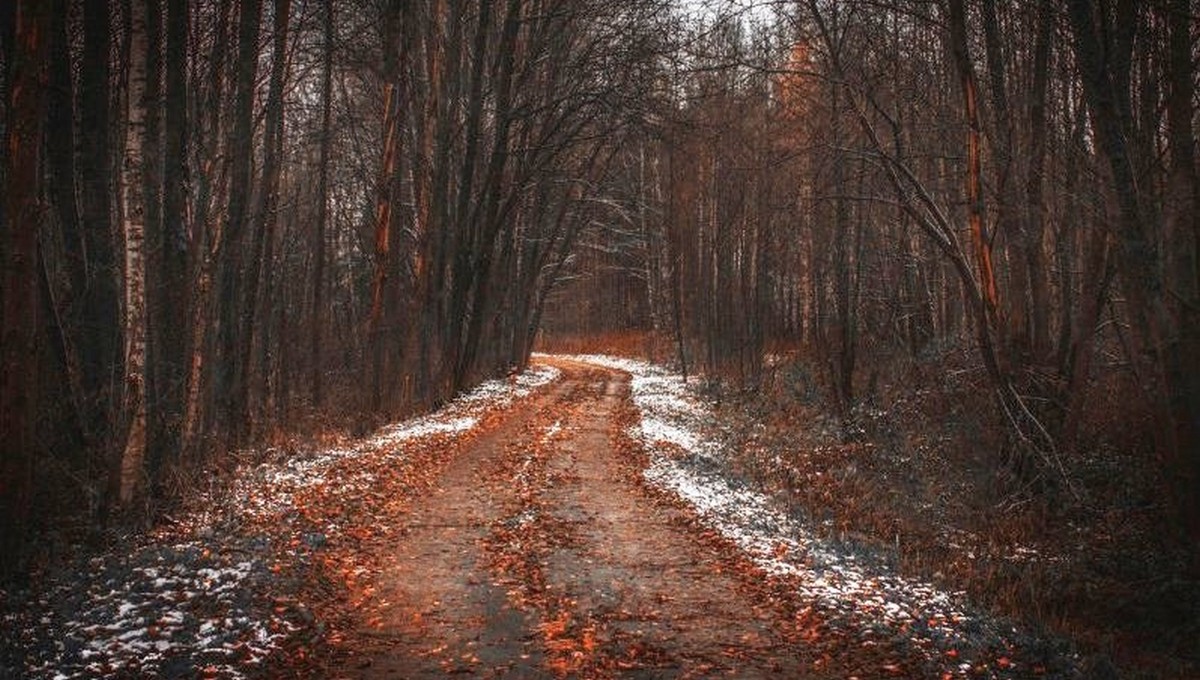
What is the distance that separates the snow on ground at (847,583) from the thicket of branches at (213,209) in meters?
6.43

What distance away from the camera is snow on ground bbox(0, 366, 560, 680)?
554 centimetres

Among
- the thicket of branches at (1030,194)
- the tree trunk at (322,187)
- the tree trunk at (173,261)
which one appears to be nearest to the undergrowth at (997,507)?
the thicket of branches at (1030,194)

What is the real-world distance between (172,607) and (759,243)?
70.2 feet

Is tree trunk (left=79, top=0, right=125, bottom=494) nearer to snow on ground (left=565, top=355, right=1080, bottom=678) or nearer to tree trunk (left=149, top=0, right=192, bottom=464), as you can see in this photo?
tree trunk (left=149, top=0, right=192, bottom=464)

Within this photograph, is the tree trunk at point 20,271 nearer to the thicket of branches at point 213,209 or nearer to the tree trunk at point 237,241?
the thicket of branches at point 213,209

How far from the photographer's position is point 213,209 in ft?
35.1

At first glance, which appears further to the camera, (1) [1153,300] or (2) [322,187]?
(2) [322,187]

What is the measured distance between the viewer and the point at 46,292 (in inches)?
384

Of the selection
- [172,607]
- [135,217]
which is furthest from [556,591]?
[135,217]

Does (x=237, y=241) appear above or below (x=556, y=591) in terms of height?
above

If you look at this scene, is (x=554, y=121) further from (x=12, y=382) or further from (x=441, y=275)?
(x=12, y=382)

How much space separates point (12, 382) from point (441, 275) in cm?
1743

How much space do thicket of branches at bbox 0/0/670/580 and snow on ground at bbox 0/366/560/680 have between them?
685mm

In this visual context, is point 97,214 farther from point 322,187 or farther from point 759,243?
point 759,243
